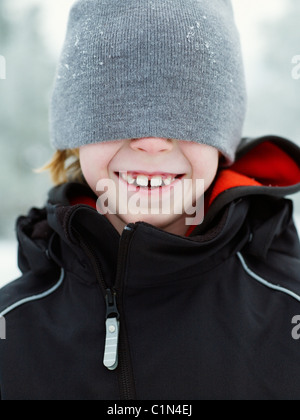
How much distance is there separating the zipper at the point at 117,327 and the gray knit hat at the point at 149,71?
24 centimetres

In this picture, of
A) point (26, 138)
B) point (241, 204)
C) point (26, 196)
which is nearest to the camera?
point (241, 204)

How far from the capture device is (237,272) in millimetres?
966

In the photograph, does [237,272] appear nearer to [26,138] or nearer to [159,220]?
[159,220]

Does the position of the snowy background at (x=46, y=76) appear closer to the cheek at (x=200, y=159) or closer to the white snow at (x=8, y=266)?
the white snow at (x=8, y=266)

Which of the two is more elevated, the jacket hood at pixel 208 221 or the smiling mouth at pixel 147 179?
the smiling mouth at pixel 147 179

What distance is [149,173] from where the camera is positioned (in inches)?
38.3

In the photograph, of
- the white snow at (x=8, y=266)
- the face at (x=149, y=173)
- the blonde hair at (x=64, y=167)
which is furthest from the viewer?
the white snow at (x=8, y=266)

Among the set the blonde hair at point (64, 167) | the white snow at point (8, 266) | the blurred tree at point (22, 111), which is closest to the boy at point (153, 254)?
the blonde hair at point (64, 167)

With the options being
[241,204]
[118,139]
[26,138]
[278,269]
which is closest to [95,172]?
[118,139]

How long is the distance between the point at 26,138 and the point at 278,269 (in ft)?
12.4

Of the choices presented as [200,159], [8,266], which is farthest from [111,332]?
[8,266]

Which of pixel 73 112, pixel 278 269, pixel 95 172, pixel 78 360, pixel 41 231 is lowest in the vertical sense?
pixel 78 360

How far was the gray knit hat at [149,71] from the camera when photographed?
2.94ft

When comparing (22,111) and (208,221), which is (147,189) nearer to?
(208,221)
